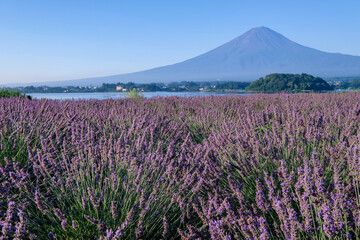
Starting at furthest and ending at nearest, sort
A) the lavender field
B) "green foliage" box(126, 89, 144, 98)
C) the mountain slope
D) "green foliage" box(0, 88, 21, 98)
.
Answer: the mountain slope
"green foliage" box(126, 89, 144, 98)
"green foliage" box(0, 88, 21, 98)
the lavender field

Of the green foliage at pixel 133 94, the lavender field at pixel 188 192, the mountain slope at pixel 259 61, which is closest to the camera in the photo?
the lavender field at pixel 188 192

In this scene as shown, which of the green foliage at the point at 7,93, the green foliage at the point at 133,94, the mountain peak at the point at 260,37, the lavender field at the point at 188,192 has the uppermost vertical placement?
the mountain peak at the point at 260,37

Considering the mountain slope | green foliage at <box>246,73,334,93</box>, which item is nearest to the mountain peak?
the mountain slope

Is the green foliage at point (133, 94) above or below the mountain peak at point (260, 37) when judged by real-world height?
below

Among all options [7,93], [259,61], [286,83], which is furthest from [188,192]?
[259,61]

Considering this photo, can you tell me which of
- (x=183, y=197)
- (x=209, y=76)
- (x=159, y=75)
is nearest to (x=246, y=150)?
(x=183, y=197)

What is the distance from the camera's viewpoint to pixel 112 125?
11.7 feet

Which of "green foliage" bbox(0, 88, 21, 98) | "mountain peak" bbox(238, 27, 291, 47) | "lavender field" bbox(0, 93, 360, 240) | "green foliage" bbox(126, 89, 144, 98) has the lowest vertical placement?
"lavender field" bbox(0, 93, 360, 240)

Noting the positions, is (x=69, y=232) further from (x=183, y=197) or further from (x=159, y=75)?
(x=159, y=75)

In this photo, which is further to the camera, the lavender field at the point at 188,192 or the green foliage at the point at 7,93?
the green foliage at the point at 7,93

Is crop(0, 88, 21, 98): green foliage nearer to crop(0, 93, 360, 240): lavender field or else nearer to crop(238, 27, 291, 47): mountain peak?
crop(0, 93, 360, 240): lavender field

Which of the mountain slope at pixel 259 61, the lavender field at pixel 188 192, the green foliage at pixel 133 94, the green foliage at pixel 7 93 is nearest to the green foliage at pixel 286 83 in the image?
the green foliage at pixel 133 94

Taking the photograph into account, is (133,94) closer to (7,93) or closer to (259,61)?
(7,93)

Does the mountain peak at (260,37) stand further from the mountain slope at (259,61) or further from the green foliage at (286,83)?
the green foliage at (286,83)
